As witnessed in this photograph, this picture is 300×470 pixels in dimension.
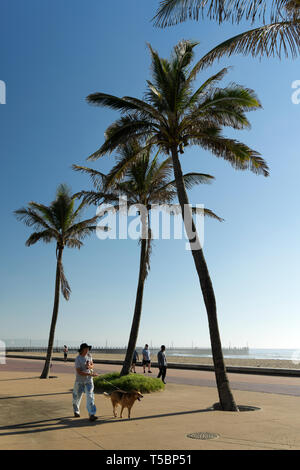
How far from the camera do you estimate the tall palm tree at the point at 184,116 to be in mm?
12388

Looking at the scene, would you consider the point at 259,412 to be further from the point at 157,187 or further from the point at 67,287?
the point at 67,287

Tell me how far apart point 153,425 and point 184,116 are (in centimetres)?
877

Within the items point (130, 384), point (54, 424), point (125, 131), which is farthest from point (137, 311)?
point (54, 424)

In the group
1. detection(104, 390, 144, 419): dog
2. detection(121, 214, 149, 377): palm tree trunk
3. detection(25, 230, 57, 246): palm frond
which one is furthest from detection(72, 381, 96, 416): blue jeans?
detection(25, 230, 57, 246): palm frond

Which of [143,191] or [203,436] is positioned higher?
[143,191]

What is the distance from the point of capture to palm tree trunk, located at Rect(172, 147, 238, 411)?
1067 centimetres

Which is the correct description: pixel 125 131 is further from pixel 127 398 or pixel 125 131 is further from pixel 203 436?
pixel 203 436

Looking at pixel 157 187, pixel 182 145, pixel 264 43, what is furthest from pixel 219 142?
pixel 157 187

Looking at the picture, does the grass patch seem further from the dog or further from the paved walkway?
the dog

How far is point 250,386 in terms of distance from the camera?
17.5m

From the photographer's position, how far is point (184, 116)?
42.2 ft

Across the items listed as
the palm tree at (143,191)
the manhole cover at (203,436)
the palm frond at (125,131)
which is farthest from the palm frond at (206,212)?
the manhole cover at (203,436)

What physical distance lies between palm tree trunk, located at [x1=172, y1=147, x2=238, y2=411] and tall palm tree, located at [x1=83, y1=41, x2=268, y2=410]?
0.03 metres

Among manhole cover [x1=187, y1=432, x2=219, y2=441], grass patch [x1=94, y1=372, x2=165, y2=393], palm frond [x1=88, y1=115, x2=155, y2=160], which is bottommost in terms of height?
grass patch [x1=94, y1=372, x2=165, y2=393]
